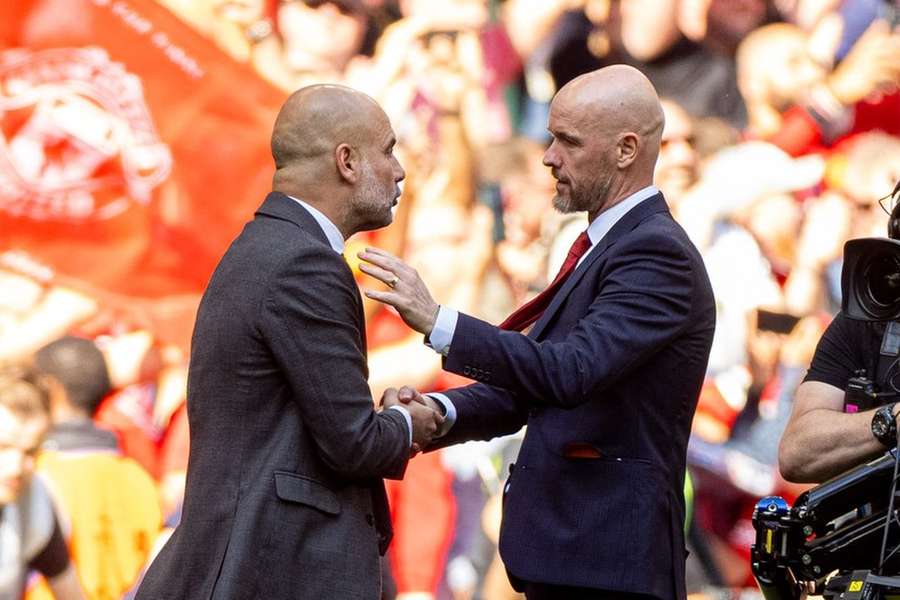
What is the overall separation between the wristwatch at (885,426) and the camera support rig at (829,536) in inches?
2.6

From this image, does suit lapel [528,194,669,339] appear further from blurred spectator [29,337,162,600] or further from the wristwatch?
blurred spectator [29,337,162,600]

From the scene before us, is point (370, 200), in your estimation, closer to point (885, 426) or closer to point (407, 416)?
point (407, 416)

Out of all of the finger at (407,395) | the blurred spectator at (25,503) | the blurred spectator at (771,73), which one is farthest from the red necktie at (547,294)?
the blurred spectator at (771,73)

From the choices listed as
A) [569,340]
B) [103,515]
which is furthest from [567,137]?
[103,515]

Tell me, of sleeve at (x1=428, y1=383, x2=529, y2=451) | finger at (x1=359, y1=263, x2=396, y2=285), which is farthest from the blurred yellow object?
finger at (x1=359, y1=263, x2=396, y2=285)

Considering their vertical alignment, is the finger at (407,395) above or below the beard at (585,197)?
below

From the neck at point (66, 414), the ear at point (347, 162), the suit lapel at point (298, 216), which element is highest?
the ear at point (347, 162)

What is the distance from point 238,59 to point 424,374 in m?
1.39

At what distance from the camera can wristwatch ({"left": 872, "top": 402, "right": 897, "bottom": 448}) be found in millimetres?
3166

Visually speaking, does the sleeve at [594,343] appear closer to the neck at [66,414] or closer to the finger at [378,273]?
the finger at [378,273]

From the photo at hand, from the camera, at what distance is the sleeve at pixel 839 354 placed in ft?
11.4

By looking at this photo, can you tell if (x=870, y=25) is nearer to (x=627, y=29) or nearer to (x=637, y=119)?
(x=627, y=29)

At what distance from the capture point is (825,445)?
3.40 meters

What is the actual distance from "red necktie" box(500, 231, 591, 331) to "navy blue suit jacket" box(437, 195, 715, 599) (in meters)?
0.11
